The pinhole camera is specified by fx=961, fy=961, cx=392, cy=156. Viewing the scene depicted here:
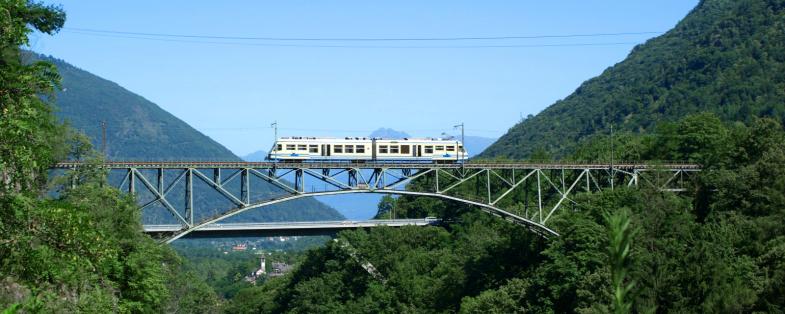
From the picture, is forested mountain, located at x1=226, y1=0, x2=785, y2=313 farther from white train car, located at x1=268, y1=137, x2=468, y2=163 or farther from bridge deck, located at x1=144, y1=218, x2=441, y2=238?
white train car, located at x1=268, y1=137, x2=468, y2=163

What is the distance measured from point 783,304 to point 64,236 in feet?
110

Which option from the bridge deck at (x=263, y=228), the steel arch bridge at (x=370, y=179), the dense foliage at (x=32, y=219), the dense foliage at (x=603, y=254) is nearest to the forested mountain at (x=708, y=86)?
the dense foliage at (x=603, y=254)

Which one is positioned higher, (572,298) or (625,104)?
(625,104)

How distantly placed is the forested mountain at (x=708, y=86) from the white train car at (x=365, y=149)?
56509 mm

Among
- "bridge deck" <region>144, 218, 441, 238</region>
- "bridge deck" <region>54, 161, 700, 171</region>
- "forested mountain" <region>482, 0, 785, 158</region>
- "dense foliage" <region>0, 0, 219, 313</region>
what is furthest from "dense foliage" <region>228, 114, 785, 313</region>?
"forested mountain" <region>482, 0, 785, 158</region>

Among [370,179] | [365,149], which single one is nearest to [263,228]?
[365,149]

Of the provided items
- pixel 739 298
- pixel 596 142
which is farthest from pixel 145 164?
pixel 596 142

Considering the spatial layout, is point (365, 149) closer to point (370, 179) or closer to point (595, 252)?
point (370, 179)

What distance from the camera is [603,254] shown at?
161 ft

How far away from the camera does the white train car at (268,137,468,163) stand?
186 feet

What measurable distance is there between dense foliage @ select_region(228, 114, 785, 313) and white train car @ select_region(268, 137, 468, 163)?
665cm

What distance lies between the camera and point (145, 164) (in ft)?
164

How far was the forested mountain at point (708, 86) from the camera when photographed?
119625mm

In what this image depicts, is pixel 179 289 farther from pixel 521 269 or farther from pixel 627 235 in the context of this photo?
pixel 627 235
